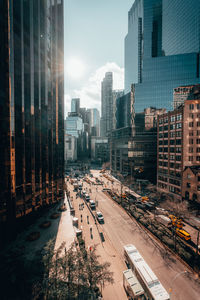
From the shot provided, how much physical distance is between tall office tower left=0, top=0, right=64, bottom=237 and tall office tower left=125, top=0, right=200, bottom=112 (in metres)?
77.3

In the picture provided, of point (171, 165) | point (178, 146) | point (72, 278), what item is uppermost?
point (178, 146)

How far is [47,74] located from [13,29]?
12520mm

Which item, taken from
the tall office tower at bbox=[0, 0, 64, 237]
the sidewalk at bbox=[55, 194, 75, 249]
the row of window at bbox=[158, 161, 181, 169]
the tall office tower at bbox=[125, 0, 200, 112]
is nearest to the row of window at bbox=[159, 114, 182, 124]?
the row of window at bbox=[158, 161, 181, 169]

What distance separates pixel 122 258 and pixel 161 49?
181 meters

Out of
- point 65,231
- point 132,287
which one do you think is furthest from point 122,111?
point 132,287

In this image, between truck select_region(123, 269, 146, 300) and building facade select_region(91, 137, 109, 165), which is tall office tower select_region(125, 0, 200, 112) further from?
truck select_region(123, 269, 146, 300)

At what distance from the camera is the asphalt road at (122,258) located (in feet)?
57.6

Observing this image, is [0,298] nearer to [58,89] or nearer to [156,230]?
[156,230]

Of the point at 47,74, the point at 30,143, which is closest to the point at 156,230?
the point at 30,143

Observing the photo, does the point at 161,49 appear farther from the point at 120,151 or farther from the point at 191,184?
the point at 191,184

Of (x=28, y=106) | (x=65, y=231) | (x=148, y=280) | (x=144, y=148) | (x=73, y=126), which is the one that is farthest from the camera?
(x=73, y=126)

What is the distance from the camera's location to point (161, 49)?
143 metres

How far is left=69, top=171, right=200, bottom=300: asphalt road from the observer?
57.6 feet

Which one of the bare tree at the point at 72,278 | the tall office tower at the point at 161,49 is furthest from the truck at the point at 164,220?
the tall office tower at the point at 161,49
